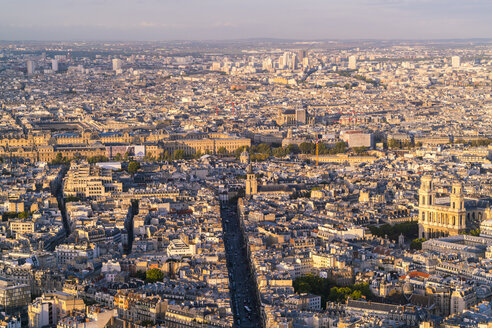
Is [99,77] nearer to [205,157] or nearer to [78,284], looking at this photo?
[205,157]

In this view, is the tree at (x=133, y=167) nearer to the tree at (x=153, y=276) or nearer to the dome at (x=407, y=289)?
the tree at (x=153, y=276)

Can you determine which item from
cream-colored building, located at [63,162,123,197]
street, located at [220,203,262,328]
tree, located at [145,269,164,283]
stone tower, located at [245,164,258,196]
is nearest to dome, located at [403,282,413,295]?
street, located at [220,203,262,328]

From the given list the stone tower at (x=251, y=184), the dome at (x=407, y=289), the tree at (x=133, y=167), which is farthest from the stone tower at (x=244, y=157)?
the dome at (x=407, y=289)

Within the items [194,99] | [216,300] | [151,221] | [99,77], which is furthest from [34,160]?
[99,77]

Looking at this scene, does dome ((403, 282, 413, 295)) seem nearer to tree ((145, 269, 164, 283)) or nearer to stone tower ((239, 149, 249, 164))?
tree ((145, 269, 164, 283))

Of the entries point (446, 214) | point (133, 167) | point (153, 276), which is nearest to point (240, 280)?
point (153, 276)

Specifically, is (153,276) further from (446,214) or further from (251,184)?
(251,184)
